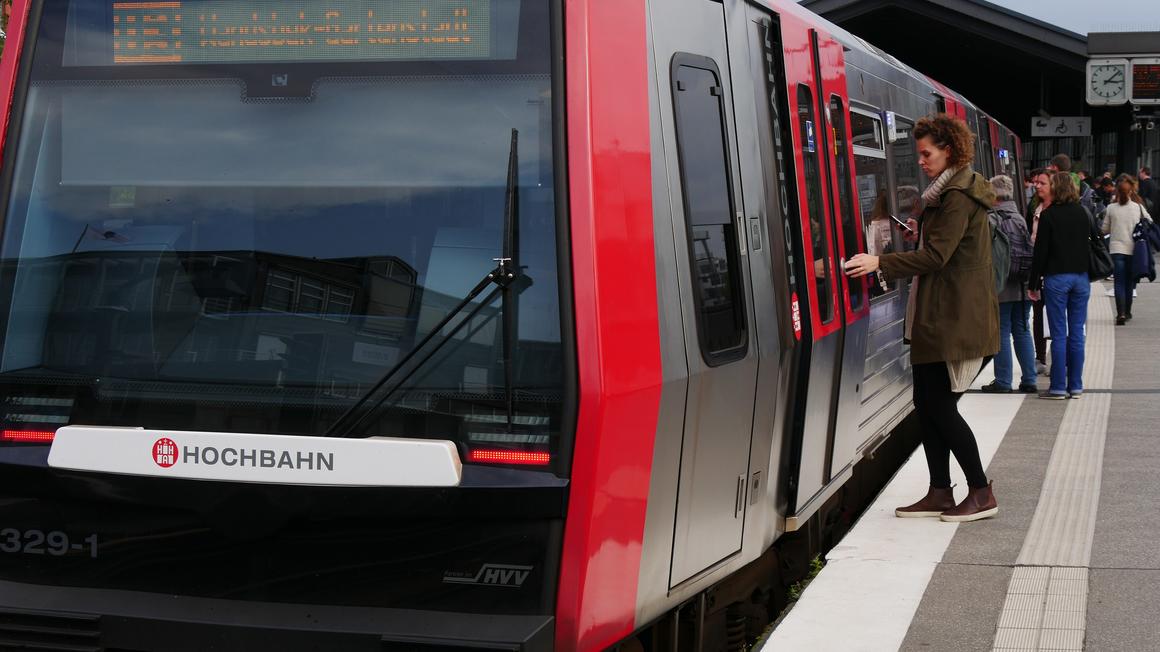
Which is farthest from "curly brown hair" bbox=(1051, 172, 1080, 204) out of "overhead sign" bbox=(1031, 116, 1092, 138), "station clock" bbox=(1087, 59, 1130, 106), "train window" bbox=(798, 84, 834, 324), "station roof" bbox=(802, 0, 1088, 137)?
"overhead sign" bbox=(1031, 116, 1092, 138)

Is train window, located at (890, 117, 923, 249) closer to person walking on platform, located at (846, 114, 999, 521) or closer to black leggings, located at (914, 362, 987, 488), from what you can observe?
person walking on platform, located at (846, 114, 999, 521)

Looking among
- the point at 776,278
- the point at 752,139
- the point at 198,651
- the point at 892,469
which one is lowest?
the point at 892,469

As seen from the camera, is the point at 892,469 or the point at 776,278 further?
the point at 892,469

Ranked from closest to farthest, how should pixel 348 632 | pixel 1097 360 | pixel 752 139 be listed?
1. pixel 348 632
2. pixel 752 139
3. pixel 1097 360

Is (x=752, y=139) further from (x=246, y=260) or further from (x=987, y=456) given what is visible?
(x=987, y=456)

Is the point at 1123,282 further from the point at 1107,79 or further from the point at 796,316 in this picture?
the point at 796,316

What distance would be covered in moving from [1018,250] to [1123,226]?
18.6ft

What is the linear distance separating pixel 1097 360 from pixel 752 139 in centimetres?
983

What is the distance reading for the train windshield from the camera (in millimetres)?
3721

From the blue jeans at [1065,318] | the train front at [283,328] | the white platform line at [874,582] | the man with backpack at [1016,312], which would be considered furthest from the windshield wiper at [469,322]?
the man with backpack at [1016,312]

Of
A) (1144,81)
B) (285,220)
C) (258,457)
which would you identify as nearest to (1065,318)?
(285,220)

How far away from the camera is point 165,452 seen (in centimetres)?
382

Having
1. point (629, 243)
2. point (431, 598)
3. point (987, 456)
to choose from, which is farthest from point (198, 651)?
point (987, 456)

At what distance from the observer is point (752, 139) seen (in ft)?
16.9
